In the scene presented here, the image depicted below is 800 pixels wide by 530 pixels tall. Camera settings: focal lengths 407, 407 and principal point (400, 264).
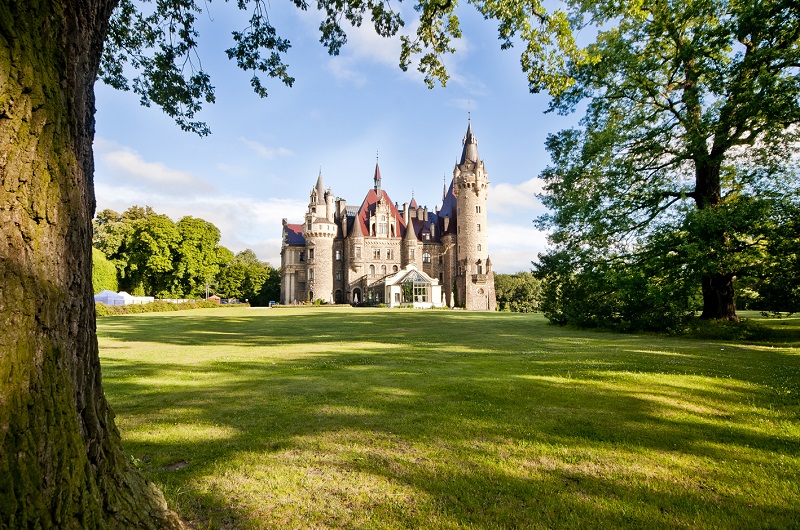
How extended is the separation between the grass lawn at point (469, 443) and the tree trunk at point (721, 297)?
8226 mm

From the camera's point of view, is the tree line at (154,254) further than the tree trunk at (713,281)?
Yes

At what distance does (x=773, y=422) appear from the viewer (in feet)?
16.9

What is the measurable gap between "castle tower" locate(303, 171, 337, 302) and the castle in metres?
0.14

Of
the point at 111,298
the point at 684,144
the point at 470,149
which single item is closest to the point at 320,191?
the point at 470,149

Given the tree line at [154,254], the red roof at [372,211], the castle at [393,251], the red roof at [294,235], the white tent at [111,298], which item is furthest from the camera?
the red roof at [294,235]

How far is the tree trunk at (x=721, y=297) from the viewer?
16047mm

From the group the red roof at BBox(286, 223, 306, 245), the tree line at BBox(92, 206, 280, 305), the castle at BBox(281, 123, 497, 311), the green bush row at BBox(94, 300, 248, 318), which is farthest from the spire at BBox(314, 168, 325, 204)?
the green bush row at BBox(94, 300, 248, 318)

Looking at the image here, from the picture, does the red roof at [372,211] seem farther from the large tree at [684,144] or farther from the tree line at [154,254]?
the large tree at [684,144]

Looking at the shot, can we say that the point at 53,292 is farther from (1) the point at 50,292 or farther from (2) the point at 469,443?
(2) the point at 469,443

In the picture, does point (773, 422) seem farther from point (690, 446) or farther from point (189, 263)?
point (189, 263)


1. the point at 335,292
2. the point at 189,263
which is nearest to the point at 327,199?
the point at 335,292

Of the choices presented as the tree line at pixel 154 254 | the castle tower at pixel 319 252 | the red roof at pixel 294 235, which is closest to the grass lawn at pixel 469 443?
the tree line at pixel 154 254

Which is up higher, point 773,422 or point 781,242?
point 781,242

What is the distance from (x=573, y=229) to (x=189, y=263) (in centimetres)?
4909
